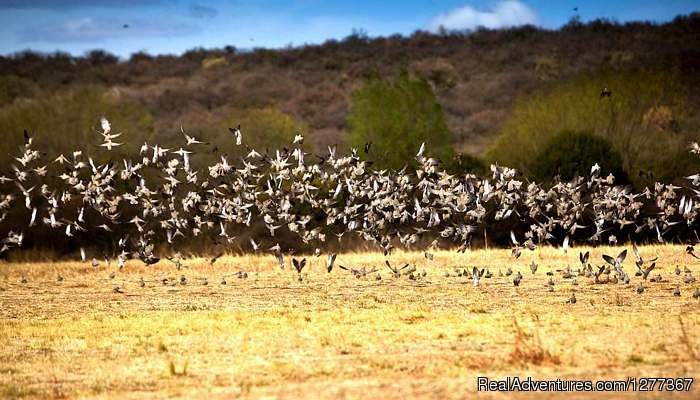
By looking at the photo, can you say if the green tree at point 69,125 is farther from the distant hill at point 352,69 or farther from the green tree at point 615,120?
the distant hill at point 352,69

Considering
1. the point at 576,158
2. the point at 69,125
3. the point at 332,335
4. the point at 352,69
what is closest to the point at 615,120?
the point at 576,158

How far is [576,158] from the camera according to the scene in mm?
45875

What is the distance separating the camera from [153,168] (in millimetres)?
44094

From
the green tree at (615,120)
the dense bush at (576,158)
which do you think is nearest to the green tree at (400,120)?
the green tree at (615,120)

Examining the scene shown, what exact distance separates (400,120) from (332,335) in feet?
116

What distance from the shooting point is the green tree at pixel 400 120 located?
53.0 metres

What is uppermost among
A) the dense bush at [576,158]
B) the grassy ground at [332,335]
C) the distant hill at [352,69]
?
the distant hill at [352,69]

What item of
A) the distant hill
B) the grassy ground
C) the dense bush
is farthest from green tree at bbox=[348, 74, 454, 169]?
the distant hill

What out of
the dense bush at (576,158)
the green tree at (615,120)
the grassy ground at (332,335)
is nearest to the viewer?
the grassy ground at (332,335)

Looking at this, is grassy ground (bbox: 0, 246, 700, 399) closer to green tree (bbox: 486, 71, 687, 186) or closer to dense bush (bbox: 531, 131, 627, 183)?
dense bush (bbox: 531, 131, 627, 183)

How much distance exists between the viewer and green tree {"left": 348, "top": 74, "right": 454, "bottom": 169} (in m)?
53.0

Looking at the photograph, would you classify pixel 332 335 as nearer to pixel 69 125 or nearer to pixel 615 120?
pixel 69 125

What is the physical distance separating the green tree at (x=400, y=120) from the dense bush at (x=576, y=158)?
730 centimetres

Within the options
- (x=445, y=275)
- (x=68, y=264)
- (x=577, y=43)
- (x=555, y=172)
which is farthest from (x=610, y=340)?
(x=577, y=43)
